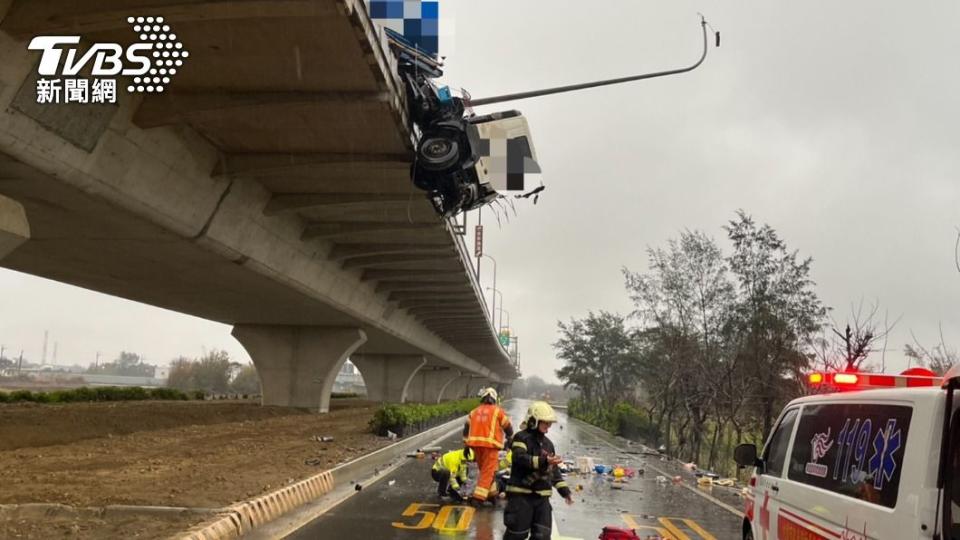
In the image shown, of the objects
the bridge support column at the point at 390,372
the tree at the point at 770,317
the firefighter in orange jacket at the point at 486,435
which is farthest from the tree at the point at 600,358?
the firefighter in orange jacket at the point at 486,435

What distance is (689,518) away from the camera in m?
11.2

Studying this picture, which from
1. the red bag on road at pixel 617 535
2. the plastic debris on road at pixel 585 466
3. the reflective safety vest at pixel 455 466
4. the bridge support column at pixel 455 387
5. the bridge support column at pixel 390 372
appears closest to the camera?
the red bag on road at pixel 617 535

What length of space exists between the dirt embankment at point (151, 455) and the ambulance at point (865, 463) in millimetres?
6193

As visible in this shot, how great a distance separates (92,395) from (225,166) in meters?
24.2

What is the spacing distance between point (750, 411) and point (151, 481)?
1738 centimetres

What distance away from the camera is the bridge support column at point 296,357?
3009cm

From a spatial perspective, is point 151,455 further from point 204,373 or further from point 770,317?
point 204,373

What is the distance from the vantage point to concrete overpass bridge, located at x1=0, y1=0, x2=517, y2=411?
8148 mm

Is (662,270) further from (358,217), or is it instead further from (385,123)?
(385,123)

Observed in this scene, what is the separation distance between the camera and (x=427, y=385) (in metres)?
71.7

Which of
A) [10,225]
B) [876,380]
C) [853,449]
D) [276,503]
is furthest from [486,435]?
[10,225]

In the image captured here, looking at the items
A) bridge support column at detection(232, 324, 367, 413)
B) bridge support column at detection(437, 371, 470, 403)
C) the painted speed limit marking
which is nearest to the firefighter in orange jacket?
the painted speed limit marking

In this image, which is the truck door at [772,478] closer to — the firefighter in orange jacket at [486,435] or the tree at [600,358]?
the firefighter in orange jacket at [486,435]

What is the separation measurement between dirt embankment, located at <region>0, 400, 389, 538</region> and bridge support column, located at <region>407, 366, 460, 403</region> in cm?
4350
